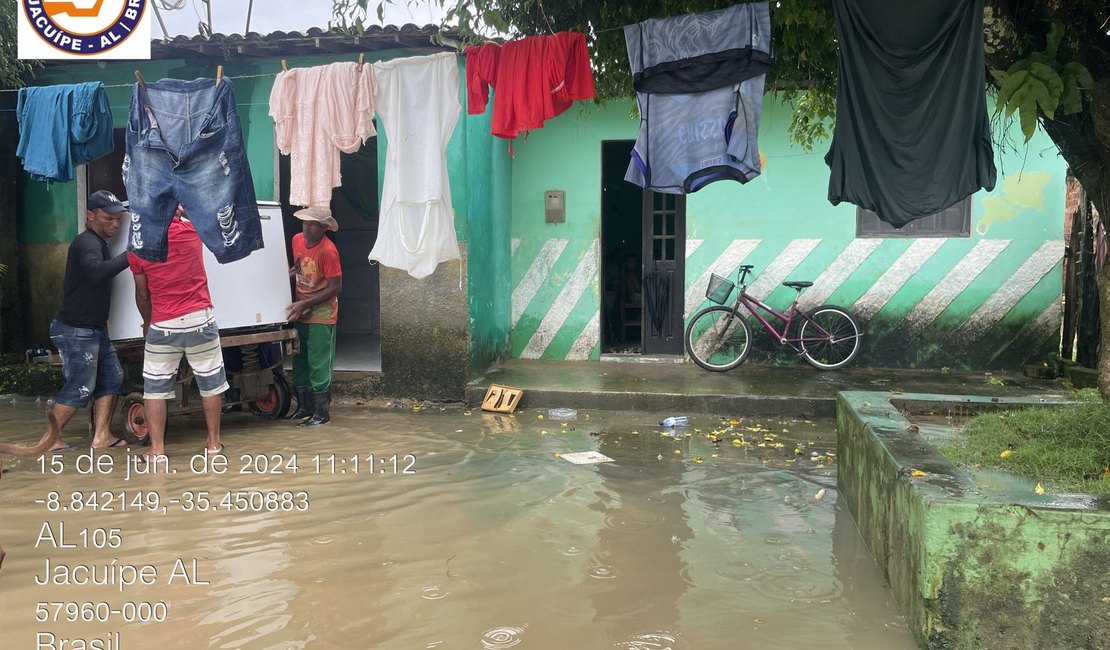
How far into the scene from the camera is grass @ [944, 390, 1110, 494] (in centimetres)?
315

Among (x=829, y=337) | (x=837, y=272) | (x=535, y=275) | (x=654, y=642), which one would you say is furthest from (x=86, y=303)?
(x=837, y=272)

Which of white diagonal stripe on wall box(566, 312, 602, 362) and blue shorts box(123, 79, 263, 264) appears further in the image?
white diagonal stripe on wall box(566, 312, 602, 362)

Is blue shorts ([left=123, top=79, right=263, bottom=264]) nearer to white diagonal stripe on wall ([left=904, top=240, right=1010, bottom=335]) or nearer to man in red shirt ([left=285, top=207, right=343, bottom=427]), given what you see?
man in red shirt ([left=285, top=207, right=343, bottom=427])

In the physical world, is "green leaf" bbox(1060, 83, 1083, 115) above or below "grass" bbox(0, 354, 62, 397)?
above

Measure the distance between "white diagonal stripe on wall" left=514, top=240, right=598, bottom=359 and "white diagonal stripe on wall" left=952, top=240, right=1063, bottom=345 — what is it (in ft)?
13.7

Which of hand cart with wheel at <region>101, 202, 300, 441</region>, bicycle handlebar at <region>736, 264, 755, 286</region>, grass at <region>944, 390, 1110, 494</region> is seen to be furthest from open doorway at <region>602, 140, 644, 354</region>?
grass at <region>944, 390, 1110, 494</region>

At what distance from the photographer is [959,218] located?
8.84 metres

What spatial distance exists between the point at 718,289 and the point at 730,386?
1.34 metres

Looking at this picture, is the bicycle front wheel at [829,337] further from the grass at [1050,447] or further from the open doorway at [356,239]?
the open doorway at [356,239]

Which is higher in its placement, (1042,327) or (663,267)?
(663,267)

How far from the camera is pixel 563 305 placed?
9.70 m

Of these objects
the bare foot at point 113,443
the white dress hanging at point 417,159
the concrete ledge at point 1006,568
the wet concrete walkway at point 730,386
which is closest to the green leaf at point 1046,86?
the concrete ledge at point 1006,568

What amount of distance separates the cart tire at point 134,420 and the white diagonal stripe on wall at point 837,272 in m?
6.77

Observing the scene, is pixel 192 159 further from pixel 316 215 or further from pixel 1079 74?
pixel 1079 74
